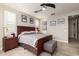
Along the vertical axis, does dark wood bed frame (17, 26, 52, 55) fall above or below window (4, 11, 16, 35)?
below

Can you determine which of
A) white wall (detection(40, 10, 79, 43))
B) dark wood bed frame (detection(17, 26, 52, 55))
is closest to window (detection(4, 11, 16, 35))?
dark wood bed frame (detection(17, 26, 52, 55))

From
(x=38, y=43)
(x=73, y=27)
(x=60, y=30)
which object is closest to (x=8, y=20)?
(x=38, y=43)

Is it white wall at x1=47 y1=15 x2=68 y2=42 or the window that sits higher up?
the window

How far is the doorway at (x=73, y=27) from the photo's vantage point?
184cm

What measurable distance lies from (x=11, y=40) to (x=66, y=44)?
1875 mm

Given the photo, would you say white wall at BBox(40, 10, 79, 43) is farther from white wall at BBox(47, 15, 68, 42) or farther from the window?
the window

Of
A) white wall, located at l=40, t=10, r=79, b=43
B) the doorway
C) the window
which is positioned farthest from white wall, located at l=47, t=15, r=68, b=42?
the window

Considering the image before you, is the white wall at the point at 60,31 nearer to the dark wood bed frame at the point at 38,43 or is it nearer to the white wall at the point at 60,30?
the white wall at the point at 60,30

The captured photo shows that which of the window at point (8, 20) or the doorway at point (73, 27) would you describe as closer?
the window at point (8, 20)

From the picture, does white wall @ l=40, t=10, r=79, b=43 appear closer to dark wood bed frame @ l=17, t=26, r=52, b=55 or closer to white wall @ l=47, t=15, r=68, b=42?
white wall @ l=47, t=15, r=68, b=42

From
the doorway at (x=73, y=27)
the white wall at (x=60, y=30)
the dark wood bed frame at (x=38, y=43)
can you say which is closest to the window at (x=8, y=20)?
the dark wood bed frame at (x=38, y=43)

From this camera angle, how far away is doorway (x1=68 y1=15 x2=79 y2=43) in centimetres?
184

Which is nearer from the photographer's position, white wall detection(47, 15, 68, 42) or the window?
the window

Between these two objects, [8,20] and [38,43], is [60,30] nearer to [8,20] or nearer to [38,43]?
[38,43]
